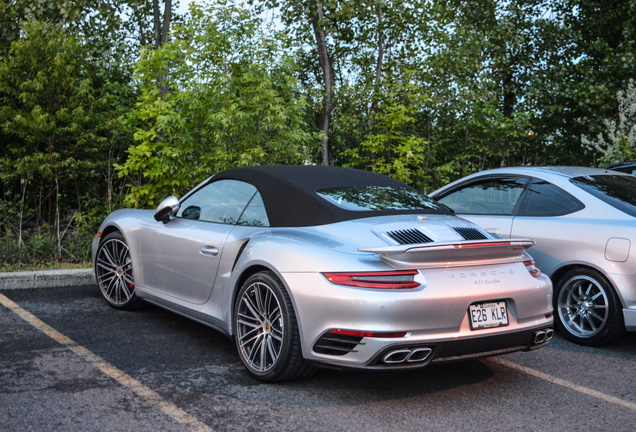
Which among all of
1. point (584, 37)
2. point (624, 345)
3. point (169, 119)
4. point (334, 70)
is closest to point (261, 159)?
point (169, 119)

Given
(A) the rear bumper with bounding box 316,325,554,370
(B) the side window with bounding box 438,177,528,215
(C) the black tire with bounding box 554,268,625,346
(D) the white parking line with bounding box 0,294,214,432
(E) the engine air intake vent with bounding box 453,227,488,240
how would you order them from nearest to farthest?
1. (D) the white parking line with bounding box 0,294,214,432
2. (A) the rear bumper with bounding box 316,325,554,370
3. (E) the engine air intake vent with bounding box 453,227,488,240
4. (C) the black tire with bounding box 554,268,625,346
5. (B) the side window with bounding box 438,177,528,215

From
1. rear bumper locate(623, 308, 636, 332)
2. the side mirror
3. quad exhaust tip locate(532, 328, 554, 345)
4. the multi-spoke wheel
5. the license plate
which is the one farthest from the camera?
the multi-spoke wheel

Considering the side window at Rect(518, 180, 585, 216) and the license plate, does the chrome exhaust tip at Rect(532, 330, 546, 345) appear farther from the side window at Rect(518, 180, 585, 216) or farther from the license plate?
the side window at Rect(518, 180, 585, 216)

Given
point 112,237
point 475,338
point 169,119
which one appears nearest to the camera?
point 475,338

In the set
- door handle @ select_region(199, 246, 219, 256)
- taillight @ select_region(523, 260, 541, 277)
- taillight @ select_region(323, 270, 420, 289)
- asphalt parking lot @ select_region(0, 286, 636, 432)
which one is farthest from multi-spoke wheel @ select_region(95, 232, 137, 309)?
taillight @ select_region(523, 260, 541, 277)

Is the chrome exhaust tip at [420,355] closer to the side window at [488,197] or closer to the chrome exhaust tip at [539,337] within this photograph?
the chrome exhaust tip at [539,337]

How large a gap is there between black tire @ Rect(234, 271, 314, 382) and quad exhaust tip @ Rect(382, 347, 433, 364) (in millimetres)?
584

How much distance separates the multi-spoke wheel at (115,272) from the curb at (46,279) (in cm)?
75

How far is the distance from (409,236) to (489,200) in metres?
2.62

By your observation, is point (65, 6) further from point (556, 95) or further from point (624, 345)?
point (556, 95)

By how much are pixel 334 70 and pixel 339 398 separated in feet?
59.4

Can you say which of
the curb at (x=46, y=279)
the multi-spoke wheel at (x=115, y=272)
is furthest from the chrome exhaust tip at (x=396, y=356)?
the curb at (x=46, y=279)

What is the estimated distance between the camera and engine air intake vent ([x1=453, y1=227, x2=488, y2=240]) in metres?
4.32

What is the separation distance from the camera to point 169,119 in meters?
9.00
